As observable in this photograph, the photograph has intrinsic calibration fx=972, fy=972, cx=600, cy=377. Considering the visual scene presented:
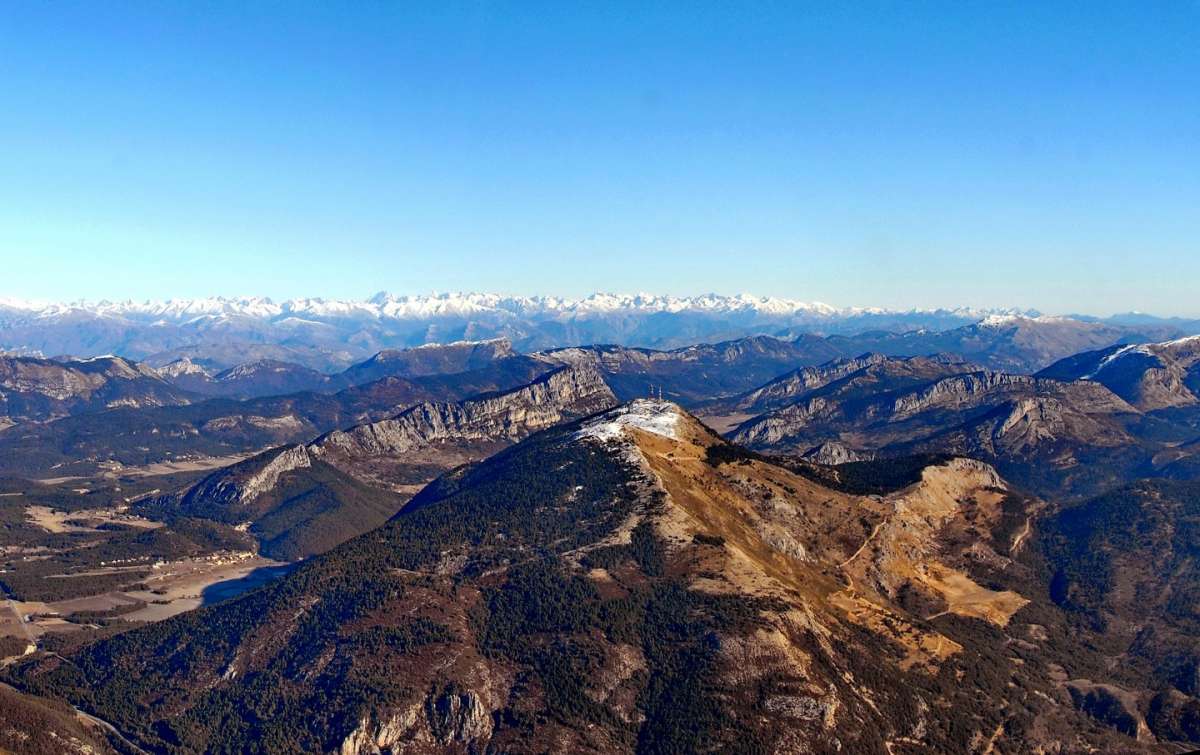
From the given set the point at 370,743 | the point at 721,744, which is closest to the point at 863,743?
the point at 721,744

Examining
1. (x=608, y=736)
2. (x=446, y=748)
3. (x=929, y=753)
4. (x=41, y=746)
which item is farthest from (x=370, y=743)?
(x=929, y=753)

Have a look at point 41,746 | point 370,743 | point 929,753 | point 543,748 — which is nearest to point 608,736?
point 543,748

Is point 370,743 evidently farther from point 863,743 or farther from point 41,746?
point 863,743

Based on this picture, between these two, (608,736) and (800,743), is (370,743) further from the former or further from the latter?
(800,743)

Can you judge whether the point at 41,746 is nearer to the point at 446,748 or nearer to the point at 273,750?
the point at 273,750

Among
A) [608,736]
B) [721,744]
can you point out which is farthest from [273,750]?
[721,744]
